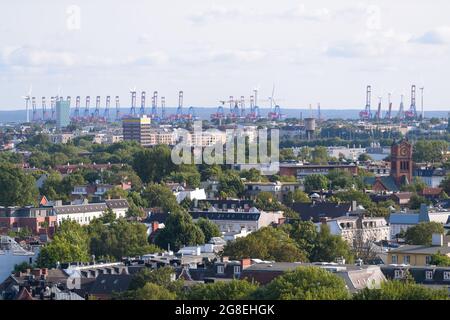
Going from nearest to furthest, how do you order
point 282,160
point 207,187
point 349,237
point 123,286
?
point 123,286 < point 349,237 < point 207,187 < point 282,160

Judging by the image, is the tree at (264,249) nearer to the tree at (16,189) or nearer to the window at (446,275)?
the window at (446,275)

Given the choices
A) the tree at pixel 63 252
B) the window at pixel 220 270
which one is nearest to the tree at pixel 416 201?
Result: the tree at pixel 63 252

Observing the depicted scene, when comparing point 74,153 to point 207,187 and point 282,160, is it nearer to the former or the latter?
point 282,160

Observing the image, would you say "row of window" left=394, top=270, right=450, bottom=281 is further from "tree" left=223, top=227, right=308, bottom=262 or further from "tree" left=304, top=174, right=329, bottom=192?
"tree" left=304, top=174, right=329, bottom=192

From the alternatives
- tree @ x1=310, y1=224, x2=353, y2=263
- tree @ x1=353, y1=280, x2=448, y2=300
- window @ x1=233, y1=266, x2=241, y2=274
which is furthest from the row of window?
tree @ x1=310, y1=224, x2=353, y2=263
